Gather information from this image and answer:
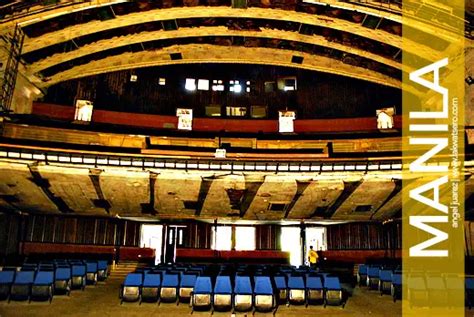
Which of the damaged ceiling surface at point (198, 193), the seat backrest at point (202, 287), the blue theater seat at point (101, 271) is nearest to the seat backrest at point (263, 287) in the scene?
the seat backrest at point (202, 287)

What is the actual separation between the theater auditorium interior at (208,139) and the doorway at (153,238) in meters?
0.08

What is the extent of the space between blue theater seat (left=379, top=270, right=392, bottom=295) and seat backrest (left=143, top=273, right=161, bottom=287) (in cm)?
661

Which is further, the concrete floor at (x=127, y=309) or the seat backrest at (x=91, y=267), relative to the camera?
the seat backrest at (x=91, y=267)

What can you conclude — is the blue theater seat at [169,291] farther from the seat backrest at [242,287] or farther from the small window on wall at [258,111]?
the small window on wall at [258,111]

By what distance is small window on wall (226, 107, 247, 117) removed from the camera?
22.1 metres

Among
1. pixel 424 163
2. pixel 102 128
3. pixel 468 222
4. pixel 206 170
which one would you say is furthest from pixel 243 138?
pixel 468 222

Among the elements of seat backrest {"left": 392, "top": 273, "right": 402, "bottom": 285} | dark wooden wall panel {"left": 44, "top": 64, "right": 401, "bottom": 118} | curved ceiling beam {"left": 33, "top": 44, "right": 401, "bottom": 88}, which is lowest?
seat backrest {"left": 392, "top": 273, "right": 402, "bottom": 285}

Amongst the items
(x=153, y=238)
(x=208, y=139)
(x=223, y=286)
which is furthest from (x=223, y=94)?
(x=223, y=286)

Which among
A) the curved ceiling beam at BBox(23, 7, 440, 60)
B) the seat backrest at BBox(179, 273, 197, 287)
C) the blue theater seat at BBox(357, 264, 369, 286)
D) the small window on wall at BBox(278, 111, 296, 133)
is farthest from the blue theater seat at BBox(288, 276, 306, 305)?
the curved ceiling beam at BBox(23, 7, 440, 60)

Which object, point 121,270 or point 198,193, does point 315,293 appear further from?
point 121,270

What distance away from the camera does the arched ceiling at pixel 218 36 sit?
53.4ft

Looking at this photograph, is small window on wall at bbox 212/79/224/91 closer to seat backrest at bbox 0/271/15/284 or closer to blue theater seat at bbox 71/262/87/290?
blue theater seat at bbox 71/262/87/290

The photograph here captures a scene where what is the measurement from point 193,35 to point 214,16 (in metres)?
2.14

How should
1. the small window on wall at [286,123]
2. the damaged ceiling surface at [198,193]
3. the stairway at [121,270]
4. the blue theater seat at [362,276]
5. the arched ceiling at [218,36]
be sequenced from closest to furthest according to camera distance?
the blue theater seat at [362,276] < the stairway at [121,270] < the damaged ceiling surface at [198,193] < the arched ceiling at [218,36] < the small window on wall at [286,123]
